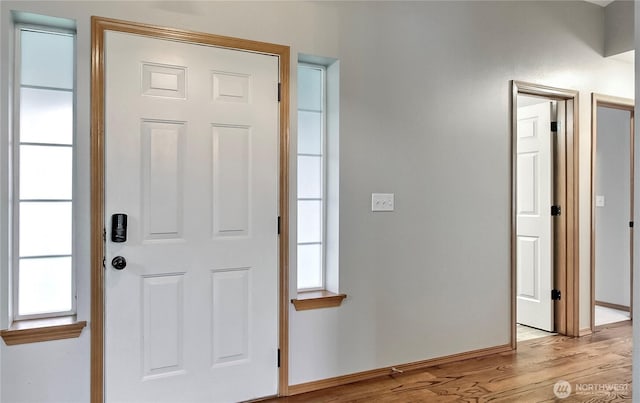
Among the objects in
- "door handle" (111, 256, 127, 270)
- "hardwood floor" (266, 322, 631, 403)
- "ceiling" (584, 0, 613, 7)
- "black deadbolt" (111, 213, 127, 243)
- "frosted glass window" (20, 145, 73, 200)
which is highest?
"ceiling" (584, 0, 613, 7)

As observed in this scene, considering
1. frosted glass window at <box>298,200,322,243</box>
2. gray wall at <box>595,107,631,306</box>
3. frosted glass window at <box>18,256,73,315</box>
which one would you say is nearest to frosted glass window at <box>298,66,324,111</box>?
frosted glass window at <box>298,200,322,243</box>

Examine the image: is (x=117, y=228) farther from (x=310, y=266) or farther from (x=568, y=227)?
(x=568, y=227)

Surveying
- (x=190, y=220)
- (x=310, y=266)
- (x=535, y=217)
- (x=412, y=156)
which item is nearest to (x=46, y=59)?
(x=190, y=220)

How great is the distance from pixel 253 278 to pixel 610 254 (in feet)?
13.3

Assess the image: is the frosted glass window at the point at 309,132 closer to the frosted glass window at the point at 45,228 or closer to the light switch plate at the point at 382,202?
the light switch plate at the point at 382,202

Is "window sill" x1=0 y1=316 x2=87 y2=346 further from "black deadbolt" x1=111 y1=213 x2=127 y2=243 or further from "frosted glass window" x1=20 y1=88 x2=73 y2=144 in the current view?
"frosted glass window" x1=20 y1=88 x2=73 y2=144

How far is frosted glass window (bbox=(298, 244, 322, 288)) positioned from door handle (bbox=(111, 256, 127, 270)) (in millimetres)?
1010

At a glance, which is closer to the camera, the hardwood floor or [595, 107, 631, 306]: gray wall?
the hardwood floor

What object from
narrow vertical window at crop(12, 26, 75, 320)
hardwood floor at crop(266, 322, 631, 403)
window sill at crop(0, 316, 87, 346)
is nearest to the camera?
window sill at crop(0, 316, 87, 346)

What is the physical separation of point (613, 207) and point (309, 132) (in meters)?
3.64

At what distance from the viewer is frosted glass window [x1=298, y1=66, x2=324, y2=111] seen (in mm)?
2691

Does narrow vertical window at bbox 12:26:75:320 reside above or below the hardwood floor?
above

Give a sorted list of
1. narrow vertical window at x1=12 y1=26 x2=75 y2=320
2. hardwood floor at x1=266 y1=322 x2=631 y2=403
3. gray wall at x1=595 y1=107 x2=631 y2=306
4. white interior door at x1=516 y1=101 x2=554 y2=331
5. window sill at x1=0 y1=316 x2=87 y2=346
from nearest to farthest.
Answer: window sill at x1=0 y1=316 x2=87 y2=346 → narrow vertical window at x1=12 y1=26 x2=75 y2=320 → hardwood floor at x1=266 y1=322 x2=631 y2=403 → white interior door at x1=516 y1=101 x2=554 y2=331 → gray wall at x1=595 y1=107 x2=631 y2=306

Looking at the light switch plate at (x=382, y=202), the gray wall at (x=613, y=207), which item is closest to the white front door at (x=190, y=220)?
the light switch plate at (x=382, y=202)
